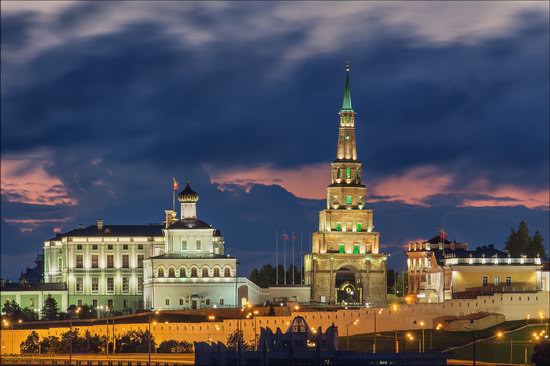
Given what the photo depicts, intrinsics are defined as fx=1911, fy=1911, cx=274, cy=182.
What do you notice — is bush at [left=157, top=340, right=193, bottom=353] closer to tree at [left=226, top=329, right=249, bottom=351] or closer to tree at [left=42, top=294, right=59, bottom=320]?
tree at [left=226, top=329, right=249, bottom=351]

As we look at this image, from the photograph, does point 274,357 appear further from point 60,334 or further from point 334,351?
point 60,334

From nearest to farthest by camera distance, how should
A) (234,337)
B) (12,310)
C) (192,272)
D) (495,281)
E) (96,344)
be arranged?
1. (234,337)
2. (96,344)
3. (495,281)
4. (192,272)
5. (12,310)

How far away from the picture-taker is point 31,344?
16662 cm

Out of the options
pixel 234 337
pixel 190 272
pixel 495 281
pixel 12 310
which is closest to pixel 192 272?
pixel 190 272

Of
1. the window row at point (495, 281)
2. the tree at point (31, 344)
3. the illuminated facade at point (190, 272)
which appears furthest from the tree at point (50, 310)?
the window row at point (495, 281)

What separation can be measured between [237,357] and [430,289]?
65046 millimetres

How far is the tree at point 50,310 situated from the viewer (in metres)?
190

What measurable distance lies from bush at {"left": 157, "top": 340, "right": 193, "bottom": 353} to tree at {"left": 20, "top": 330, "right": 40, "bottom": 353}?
10927mm

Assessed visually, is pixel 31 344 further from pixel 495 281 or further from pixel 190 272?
pixel 495 281

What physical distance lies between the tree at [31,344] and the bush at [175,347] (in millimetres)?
10927

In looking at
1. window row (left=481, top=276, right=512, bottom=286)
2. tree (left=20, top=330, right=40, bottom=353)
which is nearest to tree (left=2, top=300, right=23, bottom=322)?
tree (left=20, top=330, right=40, bottom=353)

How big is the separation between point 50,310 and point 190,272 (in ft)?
48.0

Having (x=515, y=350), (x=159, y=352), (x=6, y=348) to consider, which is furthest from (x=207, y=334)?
(x=515, y=350)

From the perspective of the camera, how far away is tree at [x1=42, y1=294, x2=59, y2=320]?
625 ft
